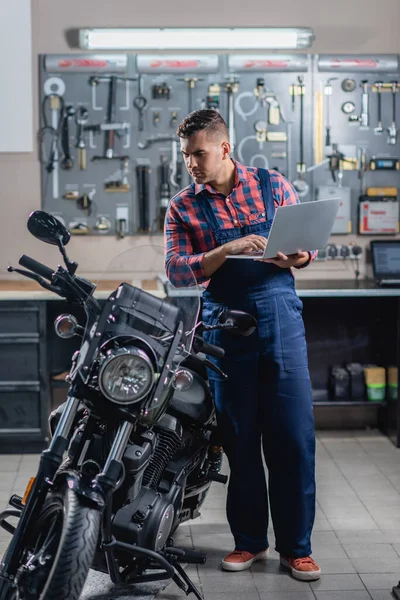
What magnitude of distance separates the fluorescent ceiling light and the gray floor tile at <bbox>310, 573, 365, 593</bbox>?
9.71 feet

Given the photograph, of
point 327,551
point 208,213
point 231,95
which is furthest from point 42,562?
point 231,95

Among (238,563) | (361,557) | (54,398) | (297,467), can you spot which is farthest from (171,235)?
(54,398)

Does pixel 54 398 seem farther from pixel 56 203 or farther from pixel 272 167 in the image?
pixel 272 167

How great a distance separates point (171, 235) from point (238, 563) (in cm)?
117

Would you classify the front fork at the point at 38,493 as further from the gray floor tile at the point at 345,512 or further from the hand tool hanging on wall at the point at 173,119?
the hand tool hanging on wall at the point at 173,119

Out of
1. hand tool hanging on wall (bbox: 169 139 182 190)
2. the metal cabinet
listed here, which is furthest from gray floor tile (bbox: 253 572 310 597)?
hand tool hanging on wall (bbox: 169 139 182 190)

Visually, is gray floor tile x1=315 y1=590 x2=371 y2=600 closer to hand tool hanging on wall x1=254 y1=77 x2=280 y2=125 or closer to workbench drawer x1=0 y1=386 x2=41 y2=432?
workbench drawer x1=0 y1=386 x2=41 y2=432

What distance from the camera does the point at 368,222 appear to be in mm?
5266

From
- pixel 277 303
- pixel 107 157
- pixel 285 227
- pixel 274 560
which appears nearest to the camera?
pixel 285 227

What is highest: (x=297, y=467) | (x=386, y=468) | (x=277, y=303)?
(x=277, y=303)

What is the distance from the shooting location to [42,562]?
2.22m

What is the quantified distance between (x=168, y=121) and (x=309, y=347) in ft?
5.10

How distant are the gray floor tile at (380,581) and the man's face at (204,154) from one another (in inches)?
57.6

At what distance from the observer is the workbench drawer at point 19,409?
15.2 ft
